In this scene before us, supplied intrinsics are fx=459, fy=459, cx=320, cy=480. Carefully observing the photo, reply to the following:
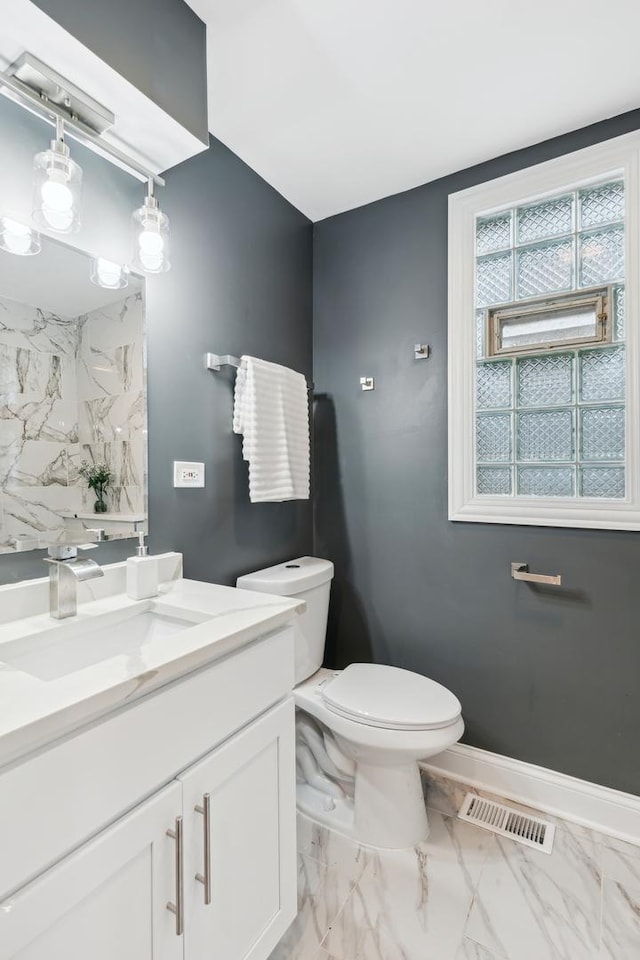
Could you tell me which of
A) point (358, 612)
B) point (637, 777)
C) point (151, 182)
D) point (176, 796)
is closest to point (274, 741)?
point (176, 796)

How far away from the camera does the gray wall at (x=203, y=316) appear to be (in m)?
1.20

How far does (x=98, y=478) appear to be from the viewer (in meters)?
1.20

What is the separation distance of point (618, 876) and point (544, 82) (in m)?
2.36

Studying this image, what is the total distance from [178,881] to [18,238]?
1.33 meters

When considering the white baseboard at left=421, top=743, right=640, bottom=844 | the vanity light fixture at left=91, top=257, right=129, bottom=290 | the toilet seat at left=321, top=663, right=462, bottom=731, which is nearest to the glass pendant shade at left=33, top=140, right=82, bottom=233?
the vanity light fixture at left=91, top=257, right=129, bottom=290

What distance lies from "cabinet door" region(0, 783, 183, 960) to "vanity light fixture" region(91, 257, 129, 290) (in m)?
1.18

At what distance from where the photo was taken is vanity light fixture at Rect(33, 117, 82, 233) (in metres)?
1.00

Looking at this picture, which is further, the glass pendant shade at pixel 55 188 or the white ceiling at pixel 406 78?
the white ceiling at pixel 406 78

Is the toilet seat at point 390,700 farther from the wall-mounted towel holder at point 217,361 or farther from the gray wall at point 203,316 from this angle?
the wall-mounted towel holder at point 217,361

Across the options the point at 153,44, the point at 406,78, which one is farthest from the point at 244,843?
the point at 406,78

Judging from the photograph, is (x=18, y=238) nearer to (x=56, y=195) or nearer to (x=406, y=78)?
(x=56, y=195)

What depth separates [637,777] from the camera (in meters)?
1.49

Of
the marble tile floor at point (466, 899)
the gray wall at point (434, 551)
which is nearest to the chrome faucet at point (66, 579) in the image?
the marble tile floor at point (466, 899)

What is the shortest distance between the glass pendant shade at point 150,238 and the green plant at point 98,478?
56 cm
